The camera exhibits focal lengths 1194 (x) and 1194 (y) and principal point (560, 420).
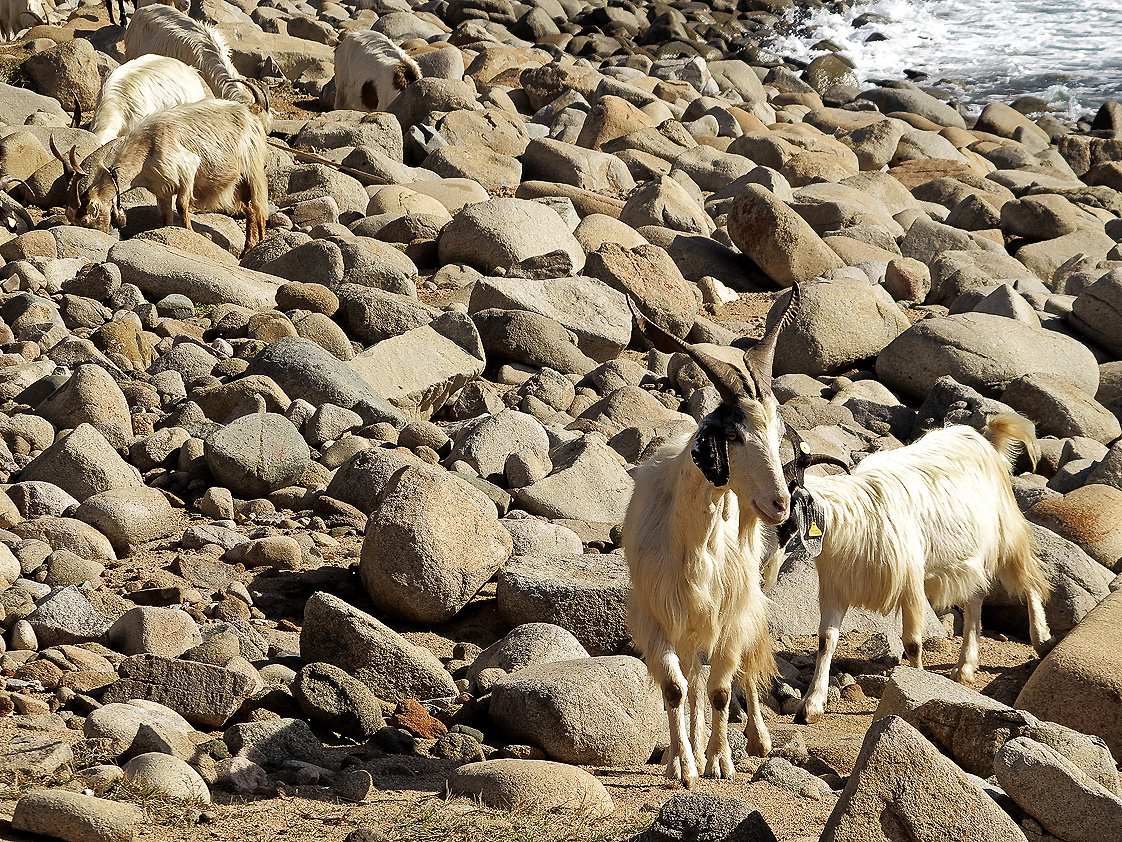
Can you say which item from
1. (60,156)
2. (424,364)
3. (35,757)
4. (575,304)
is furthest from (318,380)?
(60,156)

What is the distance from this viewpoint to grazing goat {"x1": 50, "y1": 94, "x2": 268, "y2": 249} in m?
10.6

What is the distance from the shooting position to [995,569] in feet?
23.3

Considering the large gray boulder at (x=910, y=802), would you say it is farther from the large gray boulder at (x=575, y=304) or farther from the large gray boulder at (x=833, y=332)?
the large gray boulder at (x=833, y=332)

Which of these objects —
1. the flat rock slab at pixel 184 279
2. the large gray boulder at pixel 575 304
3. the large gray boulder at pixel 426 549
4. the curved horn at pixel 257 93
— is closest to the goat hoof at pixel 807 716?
the large gray boulder at pixel 426 549

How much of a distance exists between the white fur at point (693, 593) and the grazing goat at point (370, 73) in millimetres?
13781

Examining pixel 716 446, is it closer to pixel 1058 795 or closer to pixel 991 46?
pixel 1058 795

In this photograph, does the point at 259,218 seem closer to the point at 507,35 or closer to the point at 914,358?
the point at 914,358

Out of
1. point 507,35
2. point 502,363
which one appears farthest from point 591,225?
point 507,35

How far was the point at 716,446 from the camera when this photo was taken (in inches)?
→ 169

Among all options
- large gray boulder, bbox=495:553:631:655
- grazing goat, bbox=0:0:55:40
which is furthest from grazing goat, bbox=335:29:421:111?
large gray boulder, bbox=495:553:631:655

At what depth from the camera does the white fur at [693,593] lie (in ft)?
15.2

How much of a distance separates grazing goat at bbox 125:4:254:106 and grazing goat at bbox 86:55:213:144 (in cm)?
169

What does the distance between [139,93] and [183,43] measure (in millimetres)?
3414

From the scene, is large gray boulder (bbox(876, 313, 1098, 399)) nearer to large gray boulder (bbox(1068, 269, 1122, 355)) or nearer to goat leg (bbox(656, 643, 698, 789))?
→ large gray boulder (bbox(1068, 269, 1122, 355))
